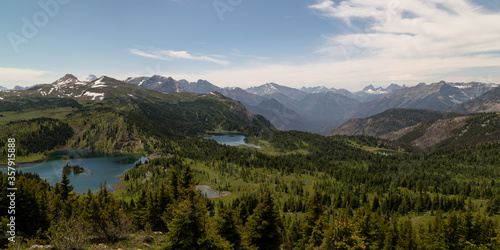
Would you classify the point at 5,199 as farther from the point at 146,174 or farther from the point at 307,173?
the point at 307,173

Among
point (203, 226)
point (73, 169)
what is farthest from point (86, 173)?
point (203, 226)

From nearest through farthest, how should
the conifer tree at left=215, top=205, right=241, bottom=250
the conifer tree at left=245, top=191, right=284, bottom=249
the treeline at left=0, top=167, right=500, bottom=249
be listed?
1. the treeline at left=0, top=167, right=500, bottom=249
2. the conifer tree at left=215, top=205, right=241, bottom=250
3. the conifer tree at left=245, top=191, right=284, bottom=249

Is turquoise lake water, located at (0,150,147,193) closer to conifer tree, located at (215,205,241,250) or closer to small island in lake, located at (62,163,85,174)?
small island in lake, located at (62,163,85,174)

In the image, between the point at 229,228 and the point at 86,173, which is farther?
the point at 86,173

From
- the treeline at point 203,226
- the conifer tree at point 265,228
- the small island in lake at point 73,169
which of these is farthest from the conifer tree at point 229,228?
the small island in lake at point 73,169

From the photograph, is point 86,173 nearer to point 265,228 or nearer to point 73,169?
point 73,169

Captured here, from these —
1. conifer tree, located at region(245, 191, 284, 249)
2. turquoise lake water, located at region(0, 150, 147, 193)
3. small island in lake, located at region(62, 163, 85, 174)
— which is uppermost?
conifer tree, located at region(245, 191, 284, 249)

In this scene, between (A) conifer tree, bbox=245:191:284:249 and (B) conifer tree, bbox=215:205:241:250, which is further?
(A) conifer tree, bbox=245:191:284:249

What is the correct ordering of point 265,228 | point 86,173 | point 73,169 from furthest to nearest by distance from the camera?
point 73,169, point 86,173, point 265,228

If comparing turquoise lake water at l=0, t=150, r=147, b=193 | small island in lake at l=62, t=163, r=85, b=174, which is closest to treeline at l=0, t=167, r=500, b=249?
turquoise lake water at l=0, t=150, r=147, b=193

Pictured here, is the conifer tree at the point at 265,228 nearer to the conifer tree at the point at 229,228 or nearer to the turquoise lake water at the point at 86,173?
the conifer tree at the point at 229,228

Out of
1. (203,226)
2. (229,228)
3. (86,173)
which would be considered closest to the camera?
(203,226)
